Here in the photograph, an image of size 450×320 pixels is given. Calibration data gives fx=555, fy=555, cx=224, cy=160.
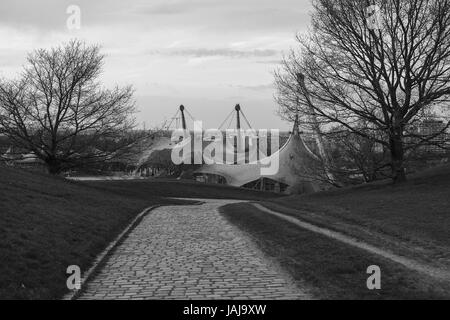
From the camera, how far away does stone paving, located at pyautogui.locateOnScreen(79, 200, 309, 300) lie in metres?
8.02

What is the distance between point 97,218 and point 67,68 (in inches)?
898

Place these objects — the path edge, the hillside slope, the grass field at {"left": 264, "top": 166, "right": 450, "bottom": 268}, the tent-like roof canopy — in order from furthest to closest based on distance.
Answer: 1. the tent-like roof canopy
2. the grass field at {"left": 264, "top": 166, "right": 450, "bottom": 268}
3. the hillside slope
4. the path edge

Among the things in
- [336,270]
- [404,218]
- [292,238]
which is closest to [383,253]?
[336,270]

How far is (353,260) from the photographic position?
9859 millimetres

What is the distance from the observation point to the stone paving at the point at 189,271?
802cm

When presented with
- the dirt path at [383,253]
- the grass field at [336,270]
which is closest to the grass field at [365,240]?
the grass field at [336,270]

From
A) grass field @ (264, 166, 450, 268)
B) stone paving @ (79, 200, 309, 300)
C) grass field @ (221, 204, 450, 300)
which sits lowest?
stone paving @ (79, 200, 309, 300)

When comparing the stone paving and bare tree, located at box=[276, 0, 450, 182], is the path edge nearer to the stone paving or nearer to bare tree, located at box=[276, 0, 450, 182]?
the stone paving

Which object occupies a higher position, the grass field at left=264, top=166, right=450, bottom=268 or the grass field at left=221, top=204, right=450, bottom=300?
the grass field at left=264, top=166, right=450, bottom=268

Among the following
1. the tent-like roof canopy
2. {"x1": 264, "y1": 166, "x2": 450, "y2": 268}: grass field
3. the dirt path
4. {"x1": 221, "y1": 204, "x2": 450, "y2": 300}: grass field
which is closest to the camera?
{"x1": 221, "y1": 204, "x2": 450, "y2": 300}: grass field

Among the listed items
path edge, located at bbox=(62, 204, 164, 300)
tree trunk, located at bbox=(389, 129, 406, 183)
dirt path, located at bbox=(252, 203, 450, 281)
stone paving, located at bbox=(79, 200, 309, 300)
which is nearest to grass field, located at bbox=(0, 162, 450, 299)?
path edge, located at bbox=(62, 204, 164, 300)

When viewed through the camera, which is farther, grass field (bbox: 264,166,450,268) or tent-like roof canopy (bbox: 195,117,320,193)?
tent-like roof canopy (bbox: 195,117,320,193)

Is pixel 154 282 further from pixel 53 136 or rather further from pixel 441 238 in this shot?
pixel 53 136

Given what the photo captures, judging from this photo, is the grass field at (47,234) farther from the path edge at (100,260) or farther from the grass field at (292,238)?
the path edge at (100,260)
